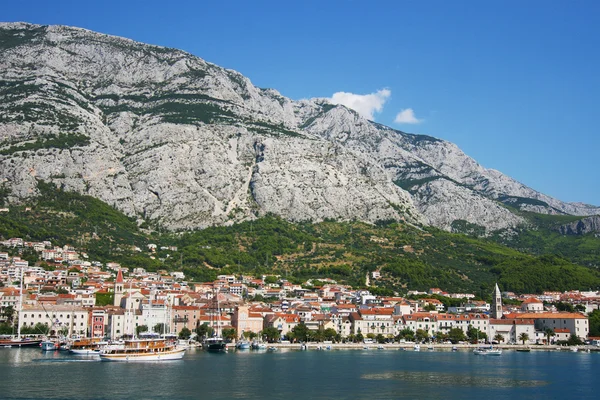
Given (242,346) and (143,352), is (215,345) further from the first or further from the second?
(143,352)

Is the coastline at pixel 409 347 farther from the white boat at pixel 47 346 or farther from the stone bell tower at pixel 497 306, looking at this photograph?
the white boat at pixel 47 346

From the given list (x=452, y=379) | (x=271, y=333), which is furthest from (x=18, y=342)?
(x=452, y=379)

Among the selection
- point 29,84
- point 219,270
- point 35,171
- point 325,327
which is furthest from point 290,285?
point 29,84

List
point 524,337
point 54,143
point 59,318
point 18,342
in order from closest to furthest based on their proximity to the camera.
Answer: point 18,342, point 59,318, point 524,337, point 54,143

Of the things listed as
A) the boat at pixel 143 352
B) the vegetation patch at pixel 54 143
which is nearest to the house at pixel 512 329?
the boat at pixel 143 352

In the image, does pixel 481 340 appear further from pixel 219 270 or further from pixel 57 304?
pixel 57 304
